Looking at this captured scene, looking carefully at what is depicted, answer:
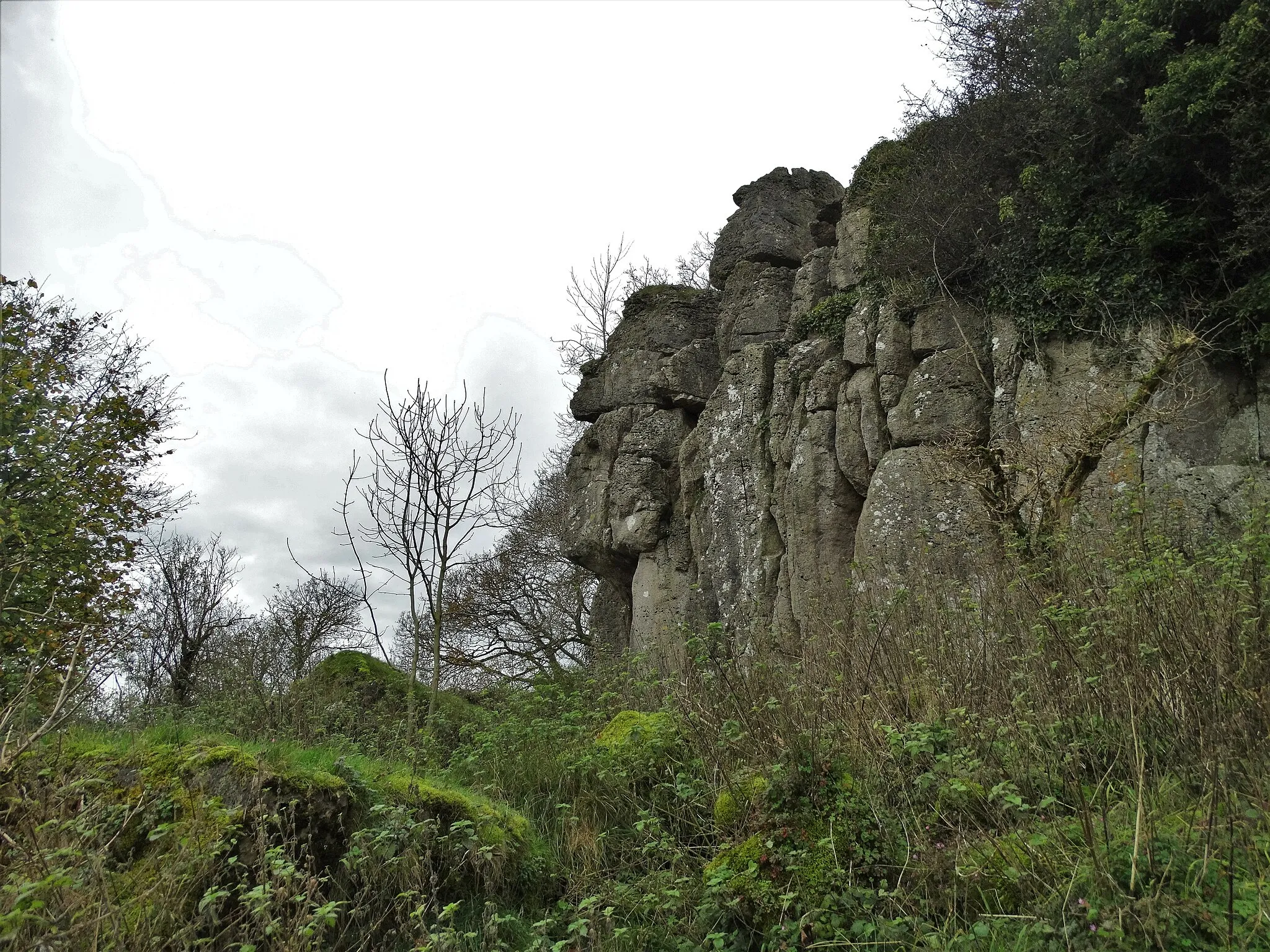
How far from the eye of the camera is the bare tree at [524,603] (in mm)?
19906

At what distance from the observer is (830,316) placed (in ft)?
48.2

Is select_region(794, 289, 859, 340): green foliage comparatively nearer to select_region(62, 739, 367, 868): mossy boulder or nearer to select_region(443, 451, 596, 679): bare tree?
select_region(443, 451, 596, 679): bare tree

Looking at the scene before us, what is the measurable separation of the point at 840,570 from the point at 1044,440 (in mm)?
4347

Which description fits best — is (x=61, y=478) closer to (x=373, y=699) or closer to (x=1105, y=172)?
Result: (x=373, y=699)

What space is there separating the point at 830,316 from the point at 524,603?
11.3 metres

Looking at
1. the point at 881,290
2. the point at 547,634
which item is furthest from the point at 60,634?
the point at 881,290

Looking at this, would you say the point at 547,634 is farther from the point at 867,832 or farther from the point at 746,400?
the point at 867,832

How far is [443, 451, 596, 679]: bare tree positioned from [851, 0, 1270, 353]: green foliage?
11.7 metres

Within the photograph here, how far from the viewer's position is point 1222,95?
9320mm

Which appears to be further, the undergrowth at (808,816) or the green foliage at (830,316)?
the green foliage at (830,316)

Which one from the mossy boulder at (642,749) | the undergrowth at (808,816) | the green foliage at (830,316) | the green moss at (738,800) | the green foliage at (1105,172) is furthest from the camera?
the green foliage at (830,316)

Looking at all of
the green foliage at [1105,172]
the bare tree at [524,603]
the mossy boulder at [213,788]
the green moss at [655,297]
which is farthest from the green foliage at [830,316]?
the mossy boulder at [213,788]

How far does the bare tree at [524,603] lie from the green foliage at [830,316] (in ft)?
27.4

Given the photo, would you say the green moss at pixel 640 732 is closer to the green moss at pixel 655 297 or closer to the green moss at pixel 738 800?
the green moss at pixel 738 800
